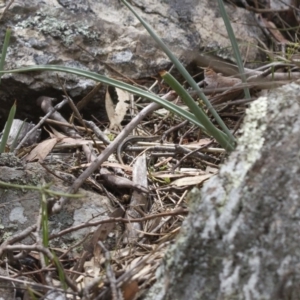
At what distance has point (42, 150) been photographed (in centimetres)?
171

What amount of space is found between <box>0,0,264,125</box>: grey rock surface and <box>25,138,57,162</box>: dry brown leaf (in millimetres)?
266

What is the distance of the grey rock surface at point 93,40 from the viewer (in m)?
1.97

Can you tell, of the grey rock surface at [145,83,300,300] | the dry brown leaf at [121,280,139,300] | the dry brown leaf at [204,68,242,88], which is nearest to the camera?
the grey rock surface at [145,83,300,300]

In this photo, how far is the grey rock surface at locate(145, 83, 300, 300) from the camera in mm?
820

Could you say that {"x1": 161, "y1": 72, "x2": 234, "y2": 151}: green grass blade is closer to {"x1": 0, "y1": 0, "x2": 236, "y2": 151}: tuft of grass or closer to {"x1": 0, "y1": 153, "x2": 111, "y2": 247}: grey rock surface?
{"x1": 0, "y1": 0, "x2": 236, "y2": 151}: tuft of grass

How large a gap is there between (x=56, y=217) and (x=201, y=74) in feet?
2.98

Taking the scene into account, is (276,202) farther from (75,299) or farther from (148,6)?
(148,6)

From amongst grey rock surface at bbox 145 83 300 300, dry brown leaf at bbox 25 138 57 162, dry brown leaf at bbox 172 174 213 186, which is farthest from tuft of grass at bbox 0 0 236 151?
dry brown leaf at bbox 25 138 57 162

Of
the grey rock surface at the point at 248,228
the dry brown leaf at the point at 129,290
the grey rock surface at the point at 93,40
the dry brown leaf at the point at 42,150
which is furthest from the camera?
the grey rock surface at the point at 93,40

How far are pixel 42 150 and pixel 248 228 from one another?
99 centimetres

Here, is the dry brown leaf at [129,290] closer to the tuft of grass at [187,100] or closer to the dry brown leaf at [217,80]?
the tuft of grass at [187,100]

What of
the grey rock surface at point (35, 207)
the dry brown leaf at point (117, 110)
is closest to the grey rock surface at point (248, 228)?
the grey rock surface at point (35, 207)

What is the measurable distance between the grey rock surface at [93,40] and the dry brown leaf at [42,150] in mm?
266

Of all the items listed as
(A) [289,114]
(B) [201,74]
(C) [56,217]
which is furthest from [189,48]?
(A) [289,114]
